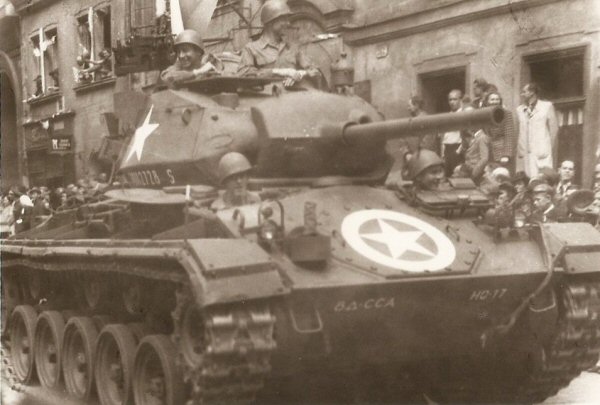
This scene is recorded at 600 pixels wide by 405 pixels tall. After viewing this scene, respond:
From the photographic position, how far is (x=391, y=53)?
17.4 metres

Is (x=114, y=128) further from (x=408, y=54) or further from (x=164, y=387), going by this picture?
(x=408, y=54)

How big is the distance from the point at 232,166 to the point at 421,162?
155 centimetres

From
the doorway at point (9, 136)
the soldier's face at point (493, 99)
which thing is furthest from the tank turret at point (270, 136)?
the doorway at point (9, 136)

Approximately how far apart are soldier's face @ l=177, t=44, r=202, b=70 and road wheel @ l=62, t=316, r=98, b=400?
248cm

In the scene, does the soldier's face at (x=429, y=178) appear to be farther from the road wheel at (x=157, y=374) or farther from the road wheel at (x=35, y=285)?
the road wheel at (x=35, y=285)

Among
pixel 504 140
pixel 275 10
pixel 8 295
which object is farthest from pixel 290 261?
pixel 504 140

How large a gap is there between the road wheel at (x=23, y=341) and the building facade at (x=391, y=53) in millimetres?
1741

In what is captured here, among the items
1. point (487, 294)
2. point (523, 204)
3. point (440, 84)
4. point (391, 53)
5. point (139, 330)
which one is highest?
point (391, 53)

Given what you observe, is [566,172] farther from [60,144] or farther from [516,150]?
[60,144]

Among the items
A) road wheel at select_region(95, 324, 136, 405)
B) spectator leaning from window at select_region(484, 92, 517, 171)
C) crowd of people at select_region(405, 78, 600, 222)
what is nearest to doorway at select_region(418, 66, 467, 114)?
crowd of people at select_region(405, 78, 600, 222)

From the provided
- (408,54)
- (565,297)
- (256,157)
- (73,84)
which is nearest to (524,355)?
(565,297)

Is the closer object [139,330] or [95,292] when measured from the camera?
[139,330]

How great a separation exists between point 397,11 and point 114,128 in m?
7.14

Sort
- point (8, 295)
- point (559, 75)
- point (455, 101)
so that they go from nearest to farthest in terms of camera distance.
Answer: point (8, 295)
point (455, 101)
point (559, 75)
